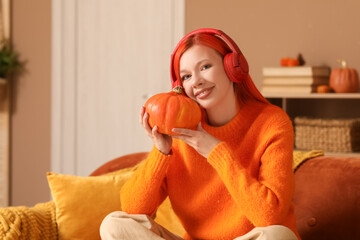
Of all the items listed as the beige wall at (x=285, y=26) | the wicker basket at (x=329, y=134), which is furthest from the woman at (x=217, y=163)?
the beige wall at (x=285, y=26)

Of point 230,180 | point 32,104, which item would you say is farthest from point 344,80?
point 32,104

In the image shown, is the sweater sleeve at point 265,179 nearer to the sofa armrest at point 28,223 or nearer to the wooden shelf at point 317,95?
the sofa armrest at point 28,223

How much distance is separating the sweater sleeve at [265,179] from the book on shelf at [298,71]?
5.06ft

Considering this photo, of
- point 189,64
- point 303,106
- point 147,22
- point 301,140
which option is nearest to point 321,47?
point 303,106

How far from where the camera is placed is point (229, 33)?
3480 millimetres

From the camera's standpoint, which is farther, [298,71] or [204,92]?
[298,71]

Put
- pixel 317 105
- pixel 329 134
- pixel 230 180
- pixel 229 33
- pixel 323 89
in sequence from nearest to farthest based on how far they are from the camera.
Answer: pixel 230 180, pixel 329 134, pixel 323 89, pixel 317 105, pixel 229 33

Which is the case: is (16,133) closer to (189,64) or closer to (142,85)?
(142,85)

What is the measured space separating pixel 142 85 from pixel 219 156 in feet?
8.17

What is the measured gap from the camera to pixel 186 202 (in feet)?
5.30

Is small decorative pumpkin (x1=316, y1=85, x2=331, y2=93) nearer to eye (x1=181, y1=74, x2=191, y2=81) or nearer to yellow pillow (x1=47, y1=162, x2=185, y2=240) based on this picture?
yellow pillow (x1=47, y1=162, x2=185, y2=240)

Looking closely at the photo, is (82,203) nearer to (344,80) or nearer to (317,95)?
(317,95)

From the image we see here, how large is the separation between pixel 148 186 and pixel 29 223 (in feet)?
1.82

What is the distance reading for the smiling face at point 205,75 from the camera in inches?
59.2
